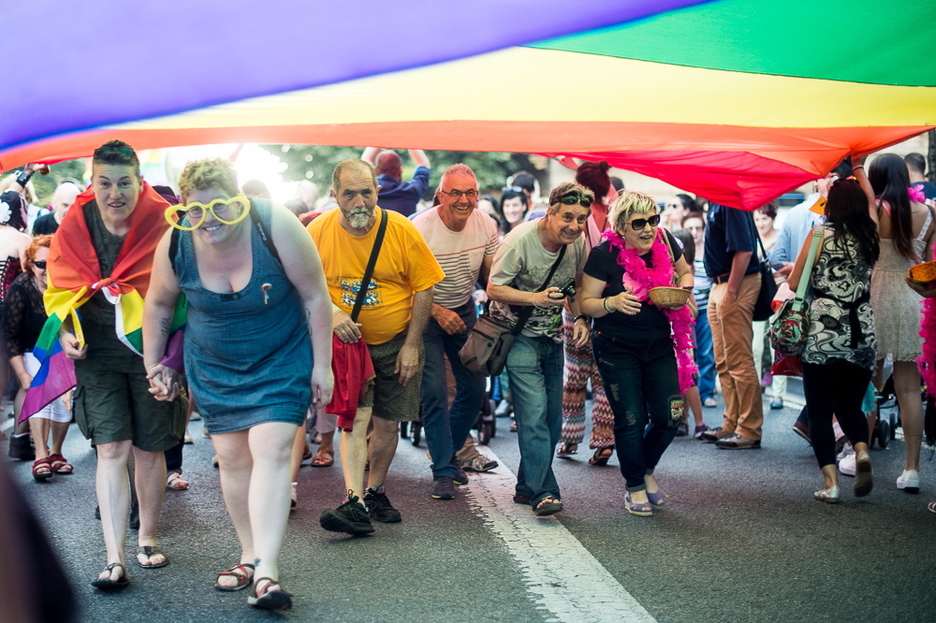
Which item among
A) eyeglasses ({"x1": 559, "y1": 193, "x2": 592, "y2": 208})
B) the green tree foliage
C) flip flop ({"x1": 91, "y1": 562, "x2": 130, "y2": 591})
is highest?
the green tree foliage

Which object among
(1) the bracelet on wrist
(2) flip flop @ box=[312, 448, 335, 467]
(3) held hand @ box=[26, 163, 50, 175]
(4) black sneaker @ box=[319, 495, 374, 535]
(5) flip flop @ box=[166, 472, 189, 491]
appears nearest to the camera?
(4) black sneaker @ box=[319, 495, 374, 535]

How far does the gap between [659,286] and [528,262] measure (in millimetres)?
779

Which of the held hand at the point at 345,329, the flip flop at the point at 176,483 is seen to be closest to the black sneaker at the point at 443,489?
the held hand at the point at 345,329

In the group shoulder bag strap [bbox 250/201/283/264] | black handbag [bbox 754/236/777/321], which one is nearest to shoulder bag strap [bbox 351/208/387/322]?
shoulder bag strap [bbox 250/201/283/264]

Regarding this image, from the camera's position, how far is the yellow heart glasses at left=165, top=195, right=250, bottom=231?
4.52m

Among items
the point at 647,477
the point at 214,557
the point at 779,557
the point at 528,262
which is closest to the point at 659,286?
the point at 528,262

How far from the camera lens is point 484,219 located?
7055mm

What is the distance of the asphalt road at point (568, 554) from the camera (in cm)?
449

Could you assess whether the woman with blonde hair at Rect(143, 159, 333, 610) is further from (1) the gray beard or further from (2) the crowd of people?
(1) the gray beard

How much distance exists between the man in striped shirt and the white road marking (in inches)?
13.7

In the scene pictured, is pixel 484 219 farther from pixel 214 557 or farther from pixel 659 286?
pixel 214 557

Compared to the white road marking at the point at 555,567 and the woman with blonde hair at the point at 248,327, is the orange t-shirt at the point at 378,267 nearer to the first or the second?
the woman with blonde hair at the point at 248,327

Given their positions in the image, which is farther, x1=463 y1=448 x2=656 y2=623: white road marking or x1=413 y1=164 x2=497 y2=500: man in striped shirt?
x1=413 y1=164 x2=497 y2=500: man in striped shirt

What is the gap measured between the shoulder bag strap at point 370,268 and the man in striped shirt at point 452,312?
863 mm
